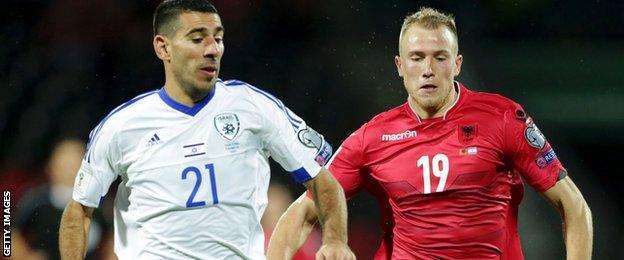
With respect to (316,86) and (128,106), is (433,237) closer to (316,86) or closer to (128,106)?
(128,106)

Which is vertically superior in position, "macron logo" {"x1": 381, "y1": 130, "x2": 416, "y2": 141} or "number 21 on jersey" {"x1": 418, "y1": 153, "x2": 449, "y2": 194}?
"macron logo" {"x1": 381, "y1": 130, "x2": 416, "y2": 141}

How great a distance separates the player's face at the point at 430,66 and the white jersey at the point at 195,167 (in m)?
0.65

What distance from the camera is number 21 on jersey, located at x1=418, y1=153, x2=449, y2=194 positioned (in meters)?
4.26

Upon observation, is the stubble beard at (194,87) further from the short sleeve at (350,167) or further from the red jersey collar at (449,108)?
the red jersey collar at (449,108)

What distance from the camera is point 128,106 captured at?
3828mm

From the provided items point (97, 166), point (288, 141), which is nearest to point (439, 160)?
point (288, 141)

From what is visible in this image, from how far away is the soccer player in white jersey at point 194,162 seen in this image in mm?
3639

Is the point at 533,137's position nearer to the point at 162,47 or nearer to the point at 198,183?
the point at 198,183

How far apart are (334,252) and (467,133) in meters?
1.03

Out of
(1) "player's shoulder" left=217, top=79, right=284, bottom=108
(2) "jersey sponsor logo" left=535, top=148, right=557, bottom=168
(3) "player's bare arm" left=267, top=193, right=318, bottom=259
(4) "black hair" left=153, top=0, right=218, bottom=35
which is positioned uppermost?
(4) "black hair" left=153, top=0, right=218, bottom=35

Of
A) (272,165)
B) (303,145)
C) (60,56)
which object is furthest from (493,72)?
(303,145)

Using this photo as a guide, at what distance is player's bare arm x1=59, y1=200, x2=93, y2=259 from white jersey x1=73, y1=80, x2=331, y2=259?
0.15ft

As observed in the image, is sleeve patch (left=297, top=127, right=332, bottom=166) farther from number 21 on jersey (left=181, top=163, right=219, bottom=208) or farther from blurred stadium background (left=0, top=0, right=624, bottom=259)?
blurred stadium background (left=0, top=0, right=624, bottom=259)

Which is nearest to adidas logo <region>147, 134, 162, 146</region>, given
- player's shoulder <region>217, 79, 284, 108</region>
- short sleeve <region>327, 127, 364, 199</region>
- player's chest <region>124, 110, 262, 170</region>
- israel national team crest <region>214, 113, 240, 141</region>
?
player's chest <region>124, 110, 262, 170</region>
